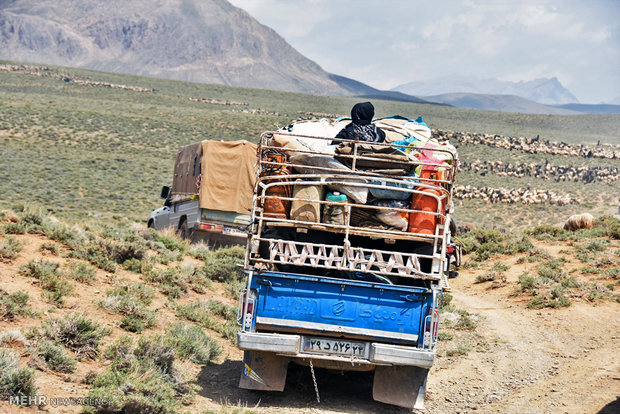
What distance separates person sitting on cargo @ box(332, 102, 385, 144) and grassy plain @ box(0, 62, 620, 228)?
16.3m

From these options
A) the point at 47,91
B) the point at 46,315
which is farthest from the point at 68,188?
the point at 47,91

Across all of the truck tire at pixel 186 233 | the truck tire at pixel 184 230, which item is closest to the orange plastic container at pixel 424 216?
the truck tire at pixel 186 233

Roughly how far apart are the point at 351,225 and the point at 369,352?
59.6 inches

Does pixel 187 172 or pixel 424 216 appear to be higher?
pixel 424 216

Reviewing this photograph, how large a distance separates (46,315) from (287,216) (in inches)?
134

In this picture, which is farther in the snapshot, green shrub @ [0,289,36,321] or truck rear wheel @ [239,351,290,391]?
green shrub @ [0,289,36,321]

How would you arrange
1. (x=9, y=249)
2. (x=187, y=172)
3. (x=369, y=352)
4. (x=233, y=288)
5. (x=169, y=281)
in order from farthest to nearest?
(x=187, y=172), (x=233, y=288), (x=169, y=281), (x=9, y=249), (x=369, y=352)

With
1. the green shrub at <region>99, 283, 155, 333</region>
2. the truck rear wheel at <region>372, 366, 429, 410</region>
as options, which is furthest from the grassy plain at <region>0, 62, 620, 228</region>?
the truck rear wheel at <region>372, 366, 429, 410</region>

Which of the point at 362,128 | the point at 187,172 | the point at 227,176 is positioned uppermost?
the point at 362,128

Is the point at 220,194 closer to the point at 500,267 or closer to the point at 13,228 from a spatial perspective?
the point at 13,228

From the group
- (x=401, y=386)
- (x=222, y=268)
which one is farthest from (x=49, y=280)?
(x=401, y=386)

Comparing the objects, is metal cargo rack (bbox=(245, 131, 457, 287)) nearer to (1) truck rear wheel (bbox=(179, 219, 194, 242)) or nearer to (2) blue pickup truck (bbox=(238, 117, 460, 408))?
(2) blue pickup truck (bbox=(238, 117, 460, 408))

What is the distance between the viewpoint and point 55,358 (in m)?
6.82

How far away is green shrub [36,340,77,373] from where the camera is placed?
6773 millimetres
